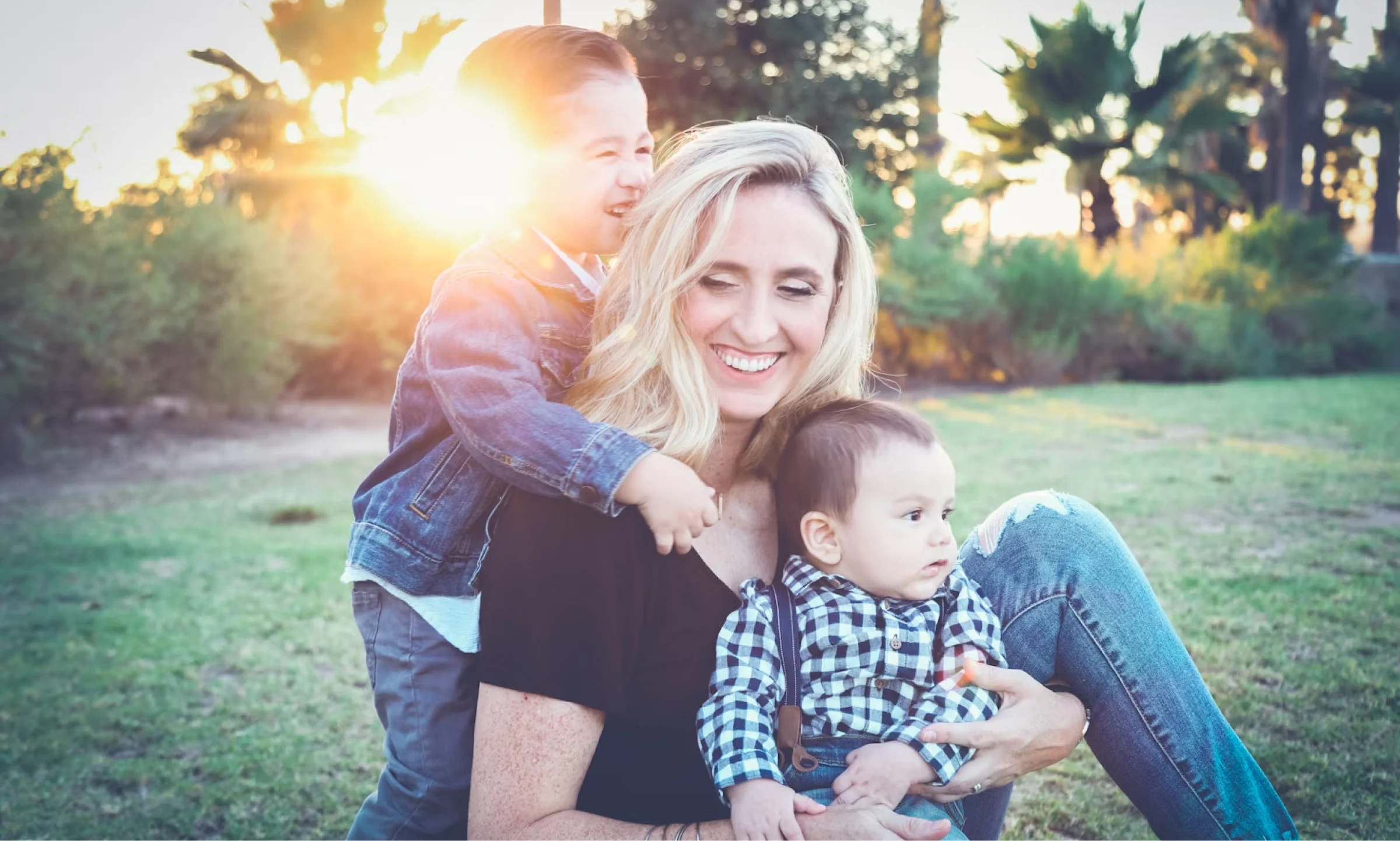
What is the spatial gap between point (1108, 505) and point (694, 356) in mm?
6018

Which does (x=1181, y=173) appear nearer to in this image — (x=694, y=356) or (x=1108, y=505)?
(x=1108, y=505)

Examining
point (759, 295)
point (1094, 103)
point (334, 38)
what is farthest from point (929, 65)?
point (759, 295)

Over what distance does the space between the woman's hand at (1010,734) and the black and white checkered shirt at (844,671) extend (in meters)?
0.02

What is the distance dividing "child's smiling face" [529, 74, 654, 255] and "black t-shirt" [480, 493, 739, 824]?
1.15m

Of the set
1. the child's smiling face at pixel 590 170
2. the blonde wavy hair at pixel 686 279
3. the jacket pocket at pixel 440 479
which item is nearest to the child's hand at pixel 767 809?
the blonde wavy hair at pixel 686 279

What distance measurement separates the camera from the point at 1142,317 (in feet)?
53.6

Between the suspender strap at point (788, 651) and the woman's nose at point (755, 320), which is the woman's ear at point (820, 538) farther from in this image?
the woman's nose at point (755, 320)

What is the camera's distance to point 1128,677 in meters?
1.94

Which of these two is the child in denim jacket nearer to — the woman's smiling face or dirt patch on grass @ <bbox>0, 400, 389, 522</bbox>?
the woman's smiling face

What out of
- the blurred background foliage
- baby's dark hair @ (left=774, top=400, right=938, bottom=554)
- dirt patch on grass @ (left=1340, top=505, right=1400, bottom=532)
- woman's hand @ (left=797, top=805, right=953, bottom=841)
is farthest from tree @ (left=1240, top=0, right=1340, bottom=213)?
woman's hand @ (left=797, top=805, right=953, bottom=841)

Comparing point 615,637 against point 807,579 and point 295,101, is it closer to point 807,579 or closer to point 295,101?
point 807,579

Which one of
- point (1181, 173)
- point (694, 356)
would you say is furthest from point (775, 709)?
point (1181, 173)

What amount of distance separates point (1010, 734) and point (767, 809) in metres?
0.51

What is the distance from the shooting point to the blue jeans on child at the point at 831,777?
1.70 meters
